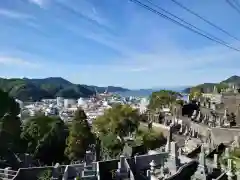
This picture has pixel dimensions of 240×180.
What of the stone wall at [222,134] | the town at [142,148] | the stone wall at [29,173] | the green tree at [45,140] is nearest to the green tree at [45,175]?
the town at [142,148]

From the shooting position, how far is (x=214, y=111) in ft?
115

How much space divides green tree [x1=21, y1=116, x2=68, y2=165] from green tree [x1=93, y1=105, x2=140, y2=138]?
5.10 meters

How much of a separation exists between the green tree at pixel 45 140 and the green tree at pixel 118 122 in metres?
5.10

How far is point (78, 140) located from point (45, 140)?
3539 mm

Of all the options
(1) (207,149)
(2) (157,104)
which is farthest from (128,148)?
(2) (157,104)

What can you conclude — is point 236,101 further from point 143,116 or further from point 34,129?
point 34,129

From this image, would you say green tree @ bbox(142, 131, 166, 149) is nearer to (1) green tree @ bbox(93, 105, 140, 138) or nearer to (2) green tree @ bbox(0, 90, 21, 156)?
(1) green tree @ bbox(93, 105, 140, 138)

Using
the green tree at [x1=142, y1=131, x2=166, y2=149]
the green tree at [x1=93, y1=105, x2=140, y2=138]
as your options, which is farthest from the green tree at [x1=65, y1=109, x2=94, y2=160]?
the green tree at [x1=93, y1=105, x2=140, y2=138]

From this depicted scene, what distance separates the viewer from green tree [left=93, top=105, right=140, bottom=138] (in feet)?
117

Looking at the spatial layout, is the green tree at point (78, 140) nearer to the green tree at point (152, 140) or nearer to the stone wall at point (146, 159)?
the green tree at point (152, 140)

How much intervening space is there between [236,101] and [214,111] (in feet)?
9.25

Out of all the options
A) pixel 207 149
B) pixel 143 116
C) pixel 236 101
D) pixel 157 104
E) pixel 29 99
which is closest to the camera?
pixel 207 149

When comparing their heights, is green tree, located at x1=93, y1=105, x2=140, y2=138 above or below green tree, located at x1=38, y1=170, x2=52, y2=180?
above

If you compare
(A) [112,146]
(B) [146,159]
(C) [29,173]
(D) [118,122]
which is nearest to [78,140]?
(A) [112,146]
